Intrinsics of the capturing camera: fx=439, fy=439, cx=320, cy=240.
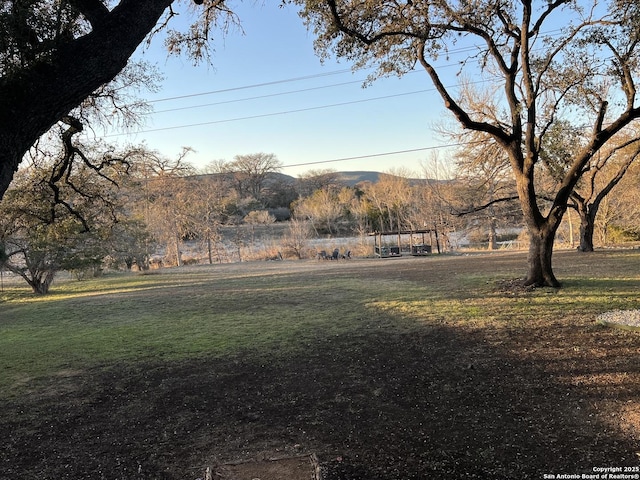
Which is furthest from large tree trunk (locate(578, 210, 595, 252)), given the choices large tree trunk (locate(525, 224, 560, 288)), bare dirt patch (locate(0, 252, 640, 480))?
bare dirt patch (locate(0, 252, 640, 480))

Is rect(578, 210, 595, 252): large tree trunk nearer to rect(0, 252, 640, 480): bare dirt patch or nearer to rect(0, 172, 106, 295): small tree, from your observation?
rect(0, 252, 640, 480): bare dirt patch

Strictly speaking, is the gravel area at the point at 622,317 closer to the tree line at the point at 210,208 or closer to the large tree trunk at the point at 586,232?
the tree line at the point at 210,208

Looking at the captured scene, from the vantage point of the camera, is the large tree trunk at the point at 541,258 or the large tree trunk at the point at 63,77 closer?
the large tree trunk at the point at 63,77

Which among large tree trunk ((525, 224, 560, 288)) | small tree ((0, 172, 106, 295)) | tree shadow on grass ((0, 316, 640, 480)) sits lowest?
tree shadow on grass ((0, 316, 640, 480))

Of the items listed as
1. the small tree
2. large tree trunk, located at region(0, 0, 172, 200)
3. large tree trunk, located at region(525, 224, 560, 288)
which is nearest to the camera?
large tree trunk, located at region(0, 0, 172, 200)

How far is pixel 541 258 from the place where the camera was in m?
8.95

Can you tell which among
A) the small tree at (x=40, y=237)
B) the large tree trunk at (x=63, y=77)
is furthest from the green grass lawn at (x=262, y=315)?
the large tree trunk at (x=63, y=77)

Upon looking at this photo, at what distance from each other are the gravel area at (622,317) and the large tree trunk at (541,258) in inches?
108

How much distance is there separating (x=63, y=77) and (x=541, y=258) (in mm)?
8743

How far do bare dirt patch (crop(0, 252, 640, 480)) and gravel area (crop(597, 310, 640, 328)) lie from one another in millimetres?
331

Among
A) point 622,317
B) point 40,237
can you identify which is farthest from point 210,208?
point 622,317

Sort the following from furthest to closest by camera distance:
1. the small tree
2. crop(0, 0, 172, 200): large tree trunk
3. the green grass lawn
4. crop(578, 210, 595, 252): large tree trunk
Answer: crop(578, 210, 595, 252): large tree trunk
the small tree
the green grass lawn
crop(0, 0, 172, 200): large tree trunk

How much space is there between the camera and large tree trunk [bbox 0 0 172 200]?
2998 mm

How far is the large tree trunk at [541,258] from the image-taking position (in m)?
8.91
